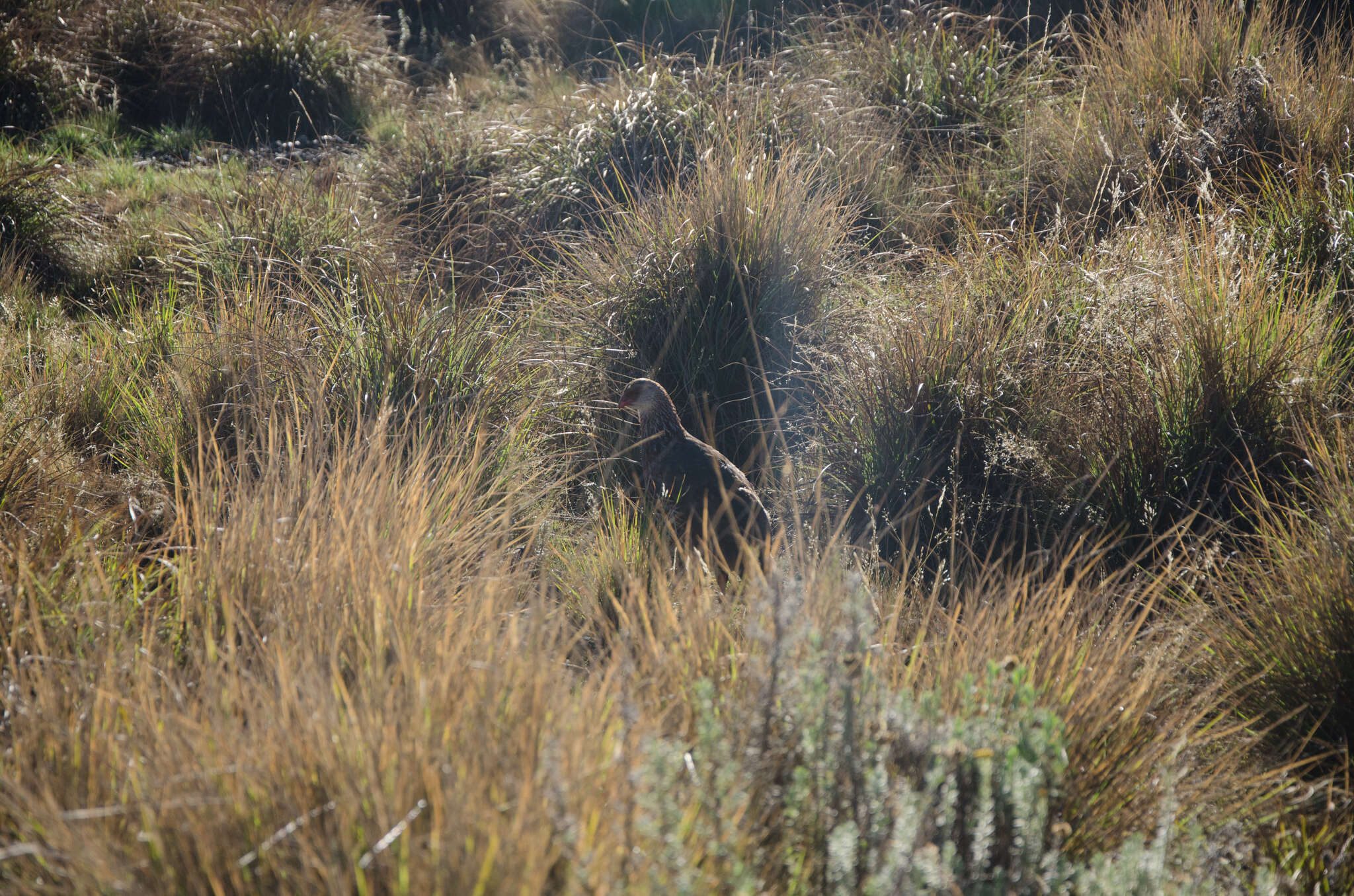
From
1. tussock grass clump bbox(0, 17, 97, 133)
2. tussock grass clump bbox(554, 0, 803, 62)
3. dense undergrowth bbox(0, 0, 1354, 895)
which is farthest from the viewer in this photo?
tussock grass clump bbox(554, 0, 803, 62)

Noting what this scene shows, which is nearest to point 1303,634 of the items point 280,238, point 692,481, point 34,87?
point 692,481

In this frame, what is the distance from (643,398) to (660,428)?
0.15 m

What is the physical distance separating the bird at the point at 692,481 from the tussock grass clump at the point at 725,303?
14.7 inches

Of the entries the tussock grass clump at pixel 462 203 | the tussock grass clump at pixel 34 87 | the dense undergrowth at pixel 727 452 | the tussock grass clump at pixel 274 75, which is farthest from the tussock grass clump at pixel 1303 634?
the tussock grass clump at pixel 34 87

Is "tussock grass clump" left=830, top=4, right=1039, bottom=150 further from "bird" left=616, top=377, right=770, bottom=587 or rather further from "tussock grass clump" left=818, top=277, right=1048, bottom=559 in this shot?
"bird" left=616, top=377, right=770, bottom=587

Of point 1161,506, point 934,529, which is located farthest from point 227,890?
point 1161,506

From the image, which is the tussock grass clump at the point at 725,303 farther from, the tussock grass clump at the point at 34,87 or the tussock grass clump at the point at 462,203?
the tussock grass clump at the point at 34,87

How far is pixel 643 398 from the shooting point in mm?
3828

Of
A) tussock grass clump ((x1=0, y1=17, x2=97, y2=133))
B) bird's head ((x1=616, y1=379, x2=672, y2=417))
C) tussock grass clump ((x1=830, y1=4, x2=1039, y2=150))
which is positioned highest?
tussock grass clump ((x1=830, y1=4, x2=1039, y2=150))

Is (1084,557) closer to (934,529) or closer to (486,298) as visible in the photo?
(934,529)

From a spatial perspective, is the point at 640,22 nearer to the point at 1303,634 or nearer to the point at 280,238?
the point at 280,238

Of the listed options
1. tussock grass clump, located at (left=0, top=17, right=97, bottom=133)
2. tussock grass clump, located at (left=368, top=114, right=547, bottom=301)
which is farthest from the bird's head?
tussock grass clump, located at (left=0, top=17, right=97, bottom=133)

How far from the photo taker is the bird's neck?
3764mm

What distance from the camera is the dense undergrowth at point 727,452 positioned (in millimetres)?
1628
